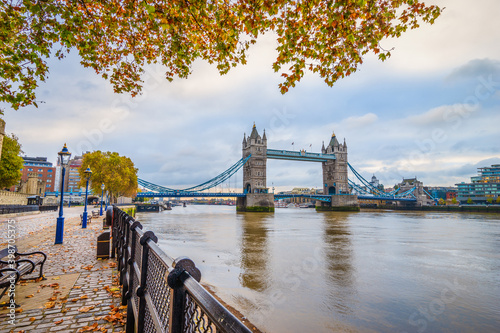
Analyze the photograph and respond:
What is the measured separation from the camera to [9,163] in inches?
1146

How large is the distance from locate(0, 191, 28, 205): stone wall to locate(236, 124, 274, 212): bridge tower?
1500 inches

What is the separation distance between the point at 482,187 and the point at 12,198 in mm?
143780

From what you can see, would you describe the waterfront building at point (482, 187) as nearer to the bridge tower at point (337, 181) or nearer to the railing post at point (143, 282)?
the bridge tower at point (337, 181)

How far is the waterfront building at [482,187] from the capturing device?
104 metres

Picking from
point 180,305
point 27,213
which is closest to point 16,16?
point 180,305

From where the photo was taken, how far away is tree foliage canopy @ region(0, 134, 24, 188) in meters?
28.7

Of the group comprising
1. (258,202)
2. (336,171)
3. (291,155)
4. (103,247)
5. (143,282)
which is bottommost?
(258,202)

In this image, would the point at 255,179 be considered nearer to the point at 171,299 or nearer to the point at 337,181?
the point at 337,181

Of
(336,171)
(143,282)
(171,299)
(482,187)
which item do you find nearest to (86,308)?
(143,282)

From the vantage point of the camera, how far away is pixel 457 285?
8.41 m

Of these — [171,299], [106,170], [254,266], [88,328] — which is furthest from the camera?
[106,170]

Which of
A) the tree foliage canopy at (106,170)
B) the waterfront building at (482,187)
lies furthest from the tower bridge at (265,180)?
the waterfront building at (482,187)

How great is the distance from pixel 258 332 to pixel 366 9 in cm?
584

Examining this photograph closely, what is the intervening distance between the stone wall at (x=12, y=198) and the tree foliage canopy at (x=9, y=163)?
1.43m
